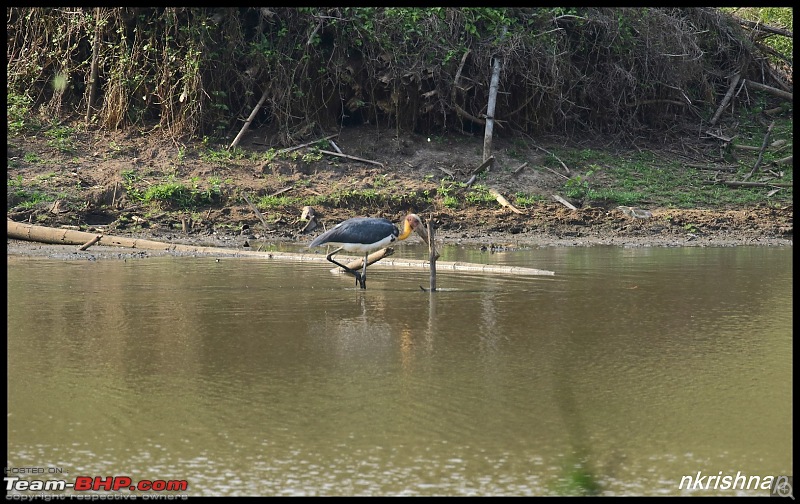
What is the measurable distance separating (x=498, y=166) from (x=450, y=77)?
1.62 m

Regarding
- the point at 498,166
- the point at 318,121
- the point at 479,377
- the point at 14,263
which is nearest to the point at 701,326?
the point at 479,377

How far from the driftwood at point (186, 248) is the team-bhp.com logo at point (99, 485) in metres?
6.50

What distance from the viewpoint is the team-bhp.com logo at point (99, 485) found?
4488 mm

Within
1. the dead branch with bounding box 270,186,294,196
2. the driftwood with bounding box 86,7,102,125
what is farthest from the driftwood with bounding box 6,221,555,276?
the driftwood with bounding box 86,7,102,125

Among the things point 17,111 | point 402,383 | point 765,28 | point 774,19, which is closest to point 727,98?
point 765,28

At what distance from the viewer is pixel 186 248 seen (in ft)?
40.8

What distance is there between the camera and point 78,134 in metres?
16.9

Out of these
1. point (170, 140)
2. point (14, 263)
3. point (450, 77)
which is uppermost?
point (450, 77)

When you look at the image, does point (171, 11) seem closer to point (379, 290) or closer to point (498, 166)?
point (498, 166)

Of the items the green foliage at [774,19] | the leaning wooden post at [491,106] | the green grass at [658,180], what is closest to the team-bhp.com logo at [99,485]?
the green grass at [658,180]

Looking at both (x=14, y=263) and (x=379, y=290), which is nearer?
(x=379, y=290)

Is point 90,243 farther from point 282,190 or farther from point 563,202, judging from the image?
point 563,202

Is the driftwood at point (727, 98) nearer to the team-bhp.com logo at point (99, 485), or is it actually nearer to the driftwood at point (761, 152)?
the driftwood at point (761, 152)

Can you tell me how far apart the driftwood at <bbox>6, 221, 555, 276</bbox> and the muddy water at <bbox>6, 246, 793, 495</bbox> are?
344mm
